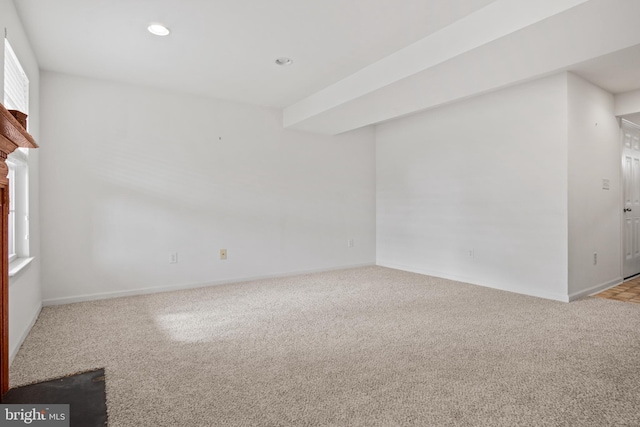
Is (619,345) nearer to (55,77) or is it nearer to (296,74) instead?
(296,74)

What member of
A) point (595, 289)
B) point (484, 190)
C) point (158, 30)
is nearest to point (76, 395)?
point (158, 30)

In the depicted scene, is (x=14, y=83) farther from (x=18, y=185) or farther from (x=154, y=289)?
(x=154, y=289)

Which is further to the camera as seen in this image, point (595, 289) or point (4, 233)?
point (595, 289)

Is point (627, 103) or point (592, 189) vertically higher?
point (627, 103)

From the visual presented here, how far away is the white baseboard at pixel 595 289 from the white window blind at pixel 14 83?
15.9ft

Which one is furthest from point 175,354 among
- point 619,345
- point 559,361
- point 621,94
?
point 621,94

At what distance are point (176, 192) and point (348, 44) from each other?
2438 millimetres

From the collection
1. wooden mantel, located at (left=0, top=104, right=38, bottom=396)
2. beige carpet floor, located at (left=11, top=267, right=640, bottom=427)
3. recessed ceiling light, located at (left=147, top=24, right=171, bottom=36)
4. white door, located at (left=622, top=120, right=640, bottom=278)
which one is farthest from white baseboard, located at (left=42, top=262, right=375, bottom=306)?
white door, located at (left=622, top=120, right=640, bottom=278)

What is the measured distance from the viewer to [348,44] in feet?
9.59

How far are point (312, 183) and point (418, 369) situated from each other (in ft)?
11.2

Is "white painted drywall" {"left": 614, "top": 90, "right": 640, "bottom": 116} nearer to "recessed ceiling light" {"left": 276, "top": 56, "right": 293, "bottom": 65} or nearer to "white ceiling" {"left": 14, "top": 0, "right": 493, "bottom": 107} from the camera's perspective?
"white ceiling" {"left": 14, "top": 0, "right": 493, "bottom": 107}

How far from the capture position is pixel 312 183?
512 centimetres

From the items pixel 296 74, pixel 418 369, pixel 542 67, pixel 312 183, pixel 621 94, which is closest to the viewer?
pixel 418 369

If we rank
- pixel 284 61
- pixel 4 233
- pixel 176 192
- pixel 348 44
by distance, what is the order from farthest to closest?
pixel 176 192 < pixel 284 61 < pixel 348 44 < pixel 4 233
